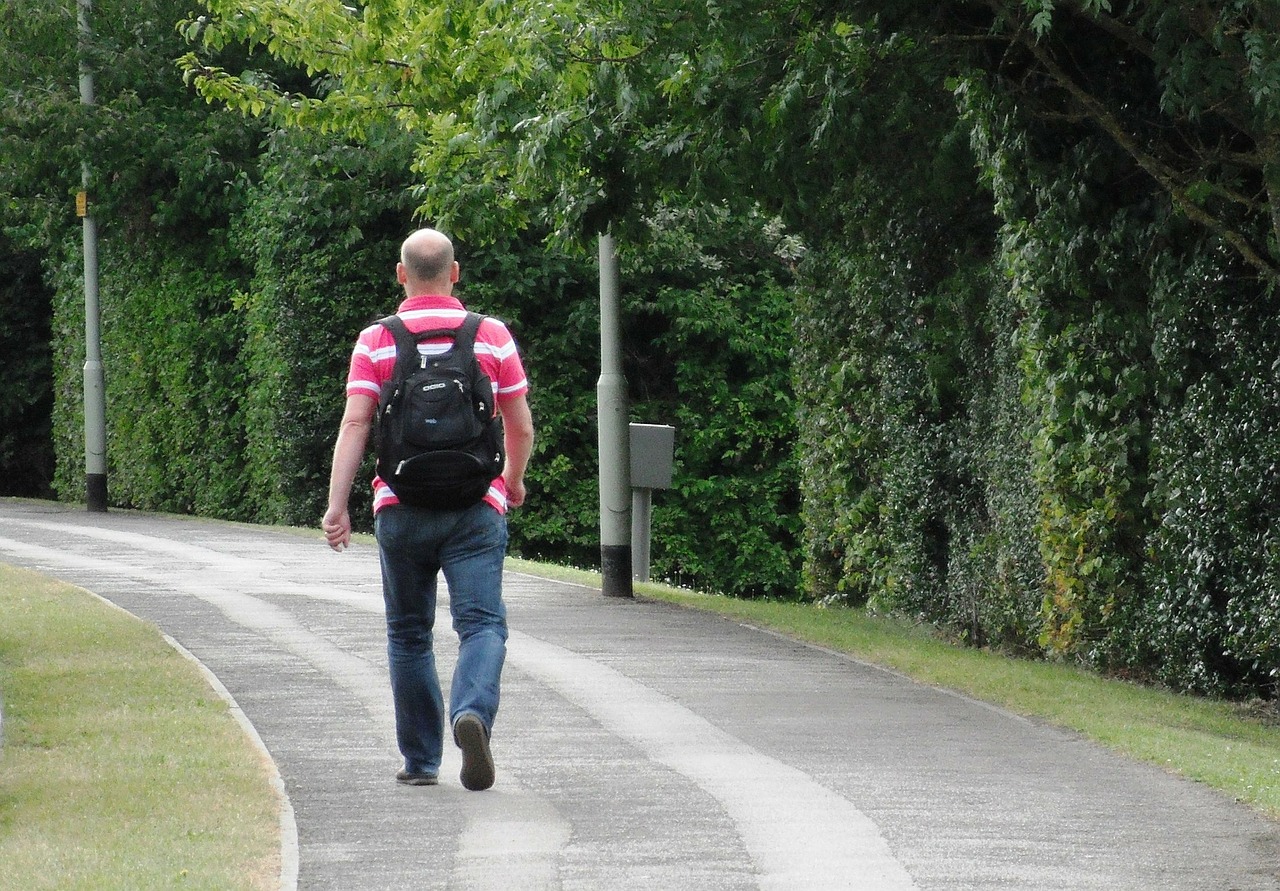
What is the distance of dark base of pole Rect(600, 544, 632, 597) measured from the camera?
15.2 m

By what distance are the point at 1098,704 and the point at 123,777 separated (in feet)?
15.9

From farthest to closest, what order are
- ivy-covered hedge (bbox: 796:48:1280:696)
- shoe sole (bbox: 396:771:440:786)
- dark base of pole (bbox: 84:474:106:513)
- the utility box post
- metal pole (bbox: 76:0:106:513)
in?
1. dark base of pole (bbox: 84:474:106:513)
2. metal pole (bbox: 76:0:106:513)
3. the utility box post
4. ivy-covered hedge (bbox: 796:48:1280:696)
5. shoe sole (bbox: 396:771:440:786)

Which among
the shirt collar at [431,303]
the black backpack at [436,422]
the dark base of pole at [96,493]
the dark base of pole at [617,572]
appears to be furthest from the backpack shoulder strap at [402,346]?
the dark base of pole at [96,493]

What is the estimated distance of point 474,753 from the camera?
703 centimetres

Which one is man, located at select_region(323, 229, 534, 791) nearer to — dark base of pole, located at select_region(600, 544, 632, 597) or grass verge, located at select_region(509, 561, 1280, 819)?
grass verge, located at select_region(509, 561, 1280, 819)

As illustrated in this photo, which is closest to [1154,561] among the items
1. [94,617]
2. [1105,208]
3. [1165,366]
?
[1165,366]

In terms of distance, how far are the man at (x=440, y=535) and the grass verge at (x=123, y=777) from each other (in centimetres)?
70

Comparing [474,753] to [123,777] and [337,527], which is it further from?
[123,777]

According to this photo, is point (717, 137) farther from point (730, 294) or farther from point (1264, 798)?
point (730, 294)

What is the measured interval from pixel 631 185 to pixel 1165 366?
4.25 meters

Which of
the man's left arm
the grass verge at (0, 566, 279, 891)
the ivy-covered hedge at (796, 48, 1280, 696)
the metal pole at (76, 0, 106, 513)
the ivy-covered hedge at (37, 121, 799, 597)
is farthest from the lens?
the metal pole at (76, 0, 106, 513)

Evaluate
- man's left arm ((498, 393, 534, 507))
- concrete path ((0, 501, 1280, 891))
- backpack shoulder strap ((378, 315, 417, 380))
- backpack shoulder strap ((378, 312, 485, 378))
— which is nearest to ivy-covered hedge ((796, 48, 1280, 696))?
concrete path ((0, 501, 1280, 891))

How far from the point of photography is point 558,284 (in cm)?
2508

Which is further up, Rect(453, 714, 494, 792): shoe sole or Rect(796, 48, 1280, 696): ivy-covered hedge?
Rect(796, 48, 1280, 696): ivy-covered hedge
